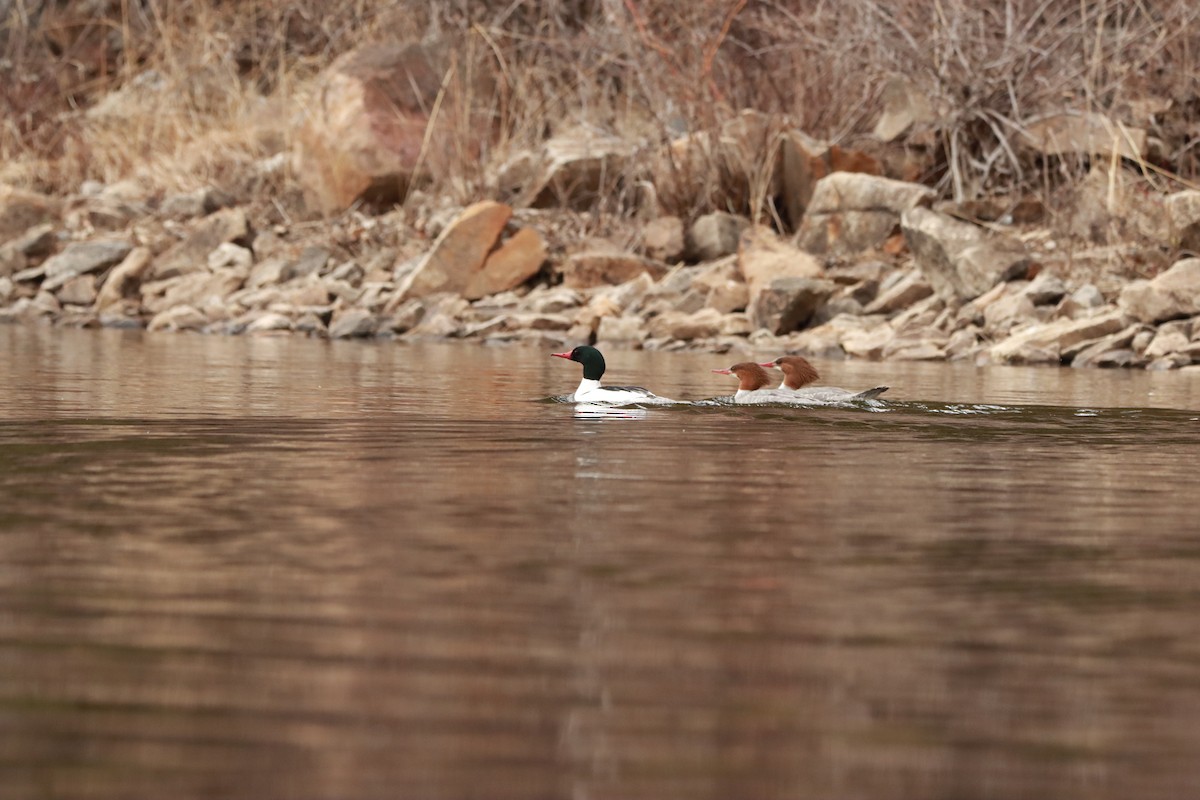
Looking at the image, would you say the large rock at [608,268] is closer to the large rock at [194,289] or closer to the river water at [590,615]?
the large rock at [194,289]

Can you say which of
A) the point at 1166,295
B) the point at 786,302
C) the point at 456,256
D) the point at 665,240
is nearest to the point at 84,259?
the point at 456,256

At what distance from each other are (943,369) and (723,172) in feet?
22.2

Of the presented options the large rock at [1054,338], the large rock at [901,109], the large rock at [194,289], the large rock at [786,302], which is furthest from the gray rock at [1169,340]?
the large rock at [194,289]

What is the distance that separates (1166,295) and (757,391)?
6679 millimetres

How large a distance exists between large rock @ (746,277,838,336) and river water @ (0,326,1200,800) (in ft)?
32.8

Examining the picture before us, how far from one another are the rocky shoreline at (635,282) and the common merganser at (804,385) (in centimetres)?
570

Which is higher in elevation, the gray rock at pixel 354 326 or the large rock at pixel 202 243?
the large rock at pixel 202 243

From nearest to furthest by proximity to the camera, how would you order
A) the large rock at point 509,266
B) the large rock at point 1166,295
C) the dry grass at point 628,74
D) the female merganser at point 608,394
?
1. the female merganser at point 608,394
2. the large rock at point 1166,295
3. the dry grass at point 628,74
4. the large rock at point 509,266

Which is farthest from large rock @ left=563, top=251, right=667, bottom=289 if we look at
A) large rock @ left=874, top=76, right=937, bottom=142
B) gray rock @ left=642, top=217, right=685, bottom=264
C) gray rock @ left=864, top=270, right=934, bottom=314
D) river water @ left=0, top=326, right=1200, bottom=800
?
river water @ left=0, top=326, right=1200, bottom=800

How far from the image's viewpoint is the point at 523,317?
19953 mm

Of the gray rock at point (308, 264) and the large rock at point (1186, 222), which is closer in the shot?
the large rock at point (1186, 222)

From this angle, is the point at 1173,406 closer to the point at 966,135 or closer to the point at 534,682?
the point at 534,682

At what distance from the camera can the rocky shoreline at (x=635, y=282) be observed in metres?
17.4

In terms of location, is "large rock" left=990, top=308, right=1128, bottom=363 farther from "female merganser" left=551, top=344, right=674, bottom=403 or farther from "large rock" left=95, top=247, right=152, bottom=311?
"large rock" left=95, top=247, right=152, bottom=311
